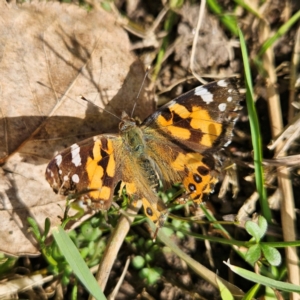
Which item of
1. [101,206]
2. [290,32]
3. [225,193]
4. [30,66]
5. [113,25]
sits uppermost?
[290,32]

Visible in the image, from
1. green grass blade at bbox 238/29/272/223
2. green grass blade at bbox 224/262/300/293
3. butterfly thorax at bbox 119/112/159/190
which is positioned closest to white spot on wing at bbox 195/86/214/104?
green grass blade at bbox 238/29/272/223

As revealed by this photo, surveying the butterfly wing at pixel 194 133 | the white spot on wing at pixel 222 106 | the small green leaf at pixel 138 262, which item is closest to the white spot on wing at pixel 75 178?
the butterfly wing at pixel 194 133

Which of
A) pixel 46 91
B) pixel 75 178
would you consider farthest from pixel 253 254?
pixel 46 91

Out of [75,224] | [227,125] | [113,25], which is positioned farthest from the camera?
[113,25]

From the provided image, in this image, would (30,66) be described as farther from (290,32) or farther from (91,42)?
(290,32)

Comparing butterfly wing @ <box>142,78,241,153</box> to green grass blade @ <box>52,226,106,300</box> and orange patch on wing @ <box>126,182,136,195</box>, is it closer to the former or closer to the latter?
orange patch on wing @ <box>126,182,136,195</box>

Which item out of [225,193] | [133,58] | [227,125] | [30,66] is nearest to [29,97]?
[30,66]

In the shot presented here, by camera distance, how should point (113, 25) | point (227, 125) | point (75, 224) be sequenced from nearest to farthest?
point (227, 125) → point (75, 224) → point (113, 25)
